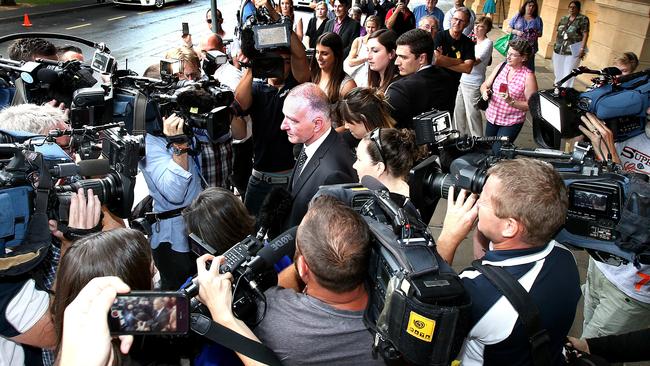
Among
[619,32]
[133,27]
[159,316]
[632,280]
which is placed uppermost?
[619,32]

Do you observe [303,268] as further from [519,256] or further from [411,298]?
[519,256]

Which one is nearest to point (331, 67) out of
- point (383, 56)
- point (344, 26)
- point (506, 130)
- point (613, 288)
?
point (383, 56)

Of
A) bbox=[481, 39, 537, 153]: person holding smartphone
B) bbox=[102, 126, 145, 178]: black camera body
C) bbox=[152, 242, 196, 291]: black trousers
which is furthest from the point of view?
bbox=[481, 39, 537, 153]: person holding smartphone

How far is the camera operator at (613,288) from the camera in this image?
2.71 meters

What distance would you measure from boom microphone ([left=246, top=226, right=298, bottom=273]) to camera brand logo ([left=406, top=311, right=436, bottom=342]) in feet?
1.89

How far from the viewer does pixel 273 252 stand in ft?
6.00

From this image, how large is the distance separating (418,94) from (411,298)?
8.96ft

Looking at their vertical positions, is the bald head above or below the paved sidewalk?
above

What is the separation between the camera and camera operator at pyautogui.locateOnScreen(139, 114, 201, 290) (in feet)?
9.99

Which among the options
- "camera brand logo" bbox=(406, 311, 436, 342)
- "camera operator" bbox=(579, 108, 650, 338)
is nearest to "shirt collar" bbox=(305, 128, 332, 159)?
"camera operator" bbox=(579, 108, 650, 338)

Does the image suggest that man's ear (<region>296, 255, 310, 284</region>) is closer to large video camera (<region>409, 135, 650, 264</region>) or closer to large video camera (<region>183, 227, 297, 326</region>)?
large video camera (<region>183, 227, 297, 326</region>)

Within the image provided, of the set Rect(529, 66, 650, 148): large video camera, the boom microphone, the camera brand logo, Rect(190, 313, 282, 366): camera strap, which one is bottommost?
Rect(190, 313, 282, 366): camera strap

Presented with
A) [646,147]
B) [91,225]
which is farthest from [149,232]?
[646,147]

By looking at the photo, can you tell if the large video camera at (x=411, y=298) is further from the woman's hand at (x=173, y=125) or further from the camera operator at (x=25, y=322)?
the woman's hand at (x=173, y=125)
